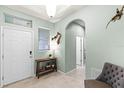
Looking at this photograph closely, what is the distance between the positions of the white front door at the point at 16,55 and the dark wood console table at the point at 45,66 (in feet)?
0.99

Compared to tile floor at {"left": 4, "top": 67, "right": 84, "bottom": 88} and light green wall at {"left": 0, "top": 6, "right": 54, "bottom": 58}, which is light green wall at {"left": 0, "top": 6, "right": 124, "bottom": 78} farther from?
tile floor at {"left": 4, "top": 67, "right": 84, "bottom": 88}

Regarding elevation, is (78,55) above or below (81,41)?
below

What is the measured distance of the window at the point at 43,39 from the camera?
4.11m

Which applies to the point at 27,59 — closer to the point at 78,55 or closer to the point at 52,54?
the point at 52,54

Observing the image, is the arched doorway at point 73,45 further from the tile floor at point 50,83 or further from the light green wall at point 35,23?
the light green wall at point 35,23

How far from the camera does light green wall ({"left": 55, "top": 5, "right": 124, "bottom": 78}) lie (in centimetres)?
Result: 243

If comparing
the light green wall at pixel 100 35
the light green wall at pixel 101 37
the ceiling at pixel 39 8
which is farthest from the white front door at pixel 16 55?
the light green wall at pixel 101 37

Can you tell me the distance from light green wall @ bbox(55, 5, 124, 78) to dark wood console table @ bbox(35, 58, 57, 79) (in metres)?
1.71

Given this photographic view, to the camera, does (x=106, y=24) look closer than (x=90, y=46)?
Yes

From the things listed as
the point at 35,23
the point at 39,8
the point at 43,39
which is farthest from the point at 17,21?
the point at 43,39

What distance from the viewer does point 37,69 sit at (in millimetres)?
3734
